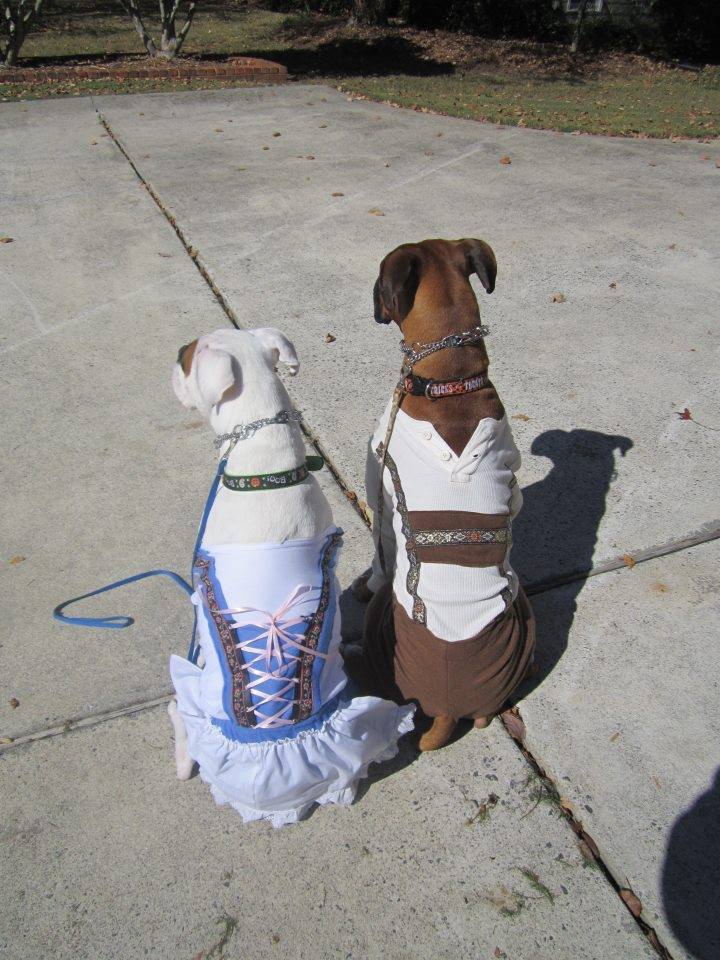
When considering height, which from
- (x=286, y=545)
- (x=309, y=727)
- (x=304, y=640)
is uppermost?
(x=286, y=545)

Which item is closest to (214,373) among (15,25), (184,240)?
(184,240)

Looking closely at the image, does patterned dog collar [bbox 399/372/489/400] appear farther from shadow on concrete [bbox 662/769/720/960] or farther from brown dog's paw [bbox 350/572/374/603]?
shadow on concrete [bbox 662/769/720/960]

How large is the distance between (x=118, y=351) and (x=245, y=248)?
1.71 meters

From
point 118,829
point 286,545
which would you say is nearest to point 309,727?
point 286,545

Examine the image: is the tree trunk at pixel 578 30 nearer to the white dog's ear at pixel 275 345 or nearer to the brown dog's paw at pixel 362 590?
the brown dog's paw at pixel 362 590

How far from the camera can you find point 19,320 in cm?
500

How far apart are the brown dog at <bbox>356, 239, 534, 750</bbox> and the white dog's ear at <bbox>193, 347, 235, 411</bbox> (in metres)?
0.62

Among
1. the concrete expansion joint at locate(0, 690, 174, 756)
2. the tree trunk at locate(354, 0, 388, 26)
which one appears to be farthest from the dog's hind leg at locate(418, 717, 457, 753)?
the tree trunk at locate(354, 0, 388, 26)

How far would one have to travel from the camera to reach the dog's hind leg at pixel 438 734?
7.98 feet

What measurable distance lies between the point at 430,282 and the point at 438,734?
4.90 ft

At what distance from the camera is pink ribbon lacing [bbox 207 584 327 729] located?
1981 millimetres

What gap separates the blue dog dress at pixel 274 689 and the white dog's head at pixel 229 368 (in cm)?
43

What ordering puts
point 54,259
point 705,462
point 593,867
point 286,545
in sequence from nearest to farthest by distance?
1. point 286,545
2. point 593,867
3. point 705,462
4. point 54,259

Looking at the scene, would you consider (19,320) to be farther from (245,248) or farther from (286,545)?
(286,545)
